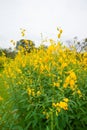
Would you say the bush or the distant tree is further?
the distant tree

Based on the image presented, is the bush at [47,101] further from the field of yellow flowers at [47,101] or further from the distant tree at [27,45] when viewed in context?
the distant tree at [27,45]

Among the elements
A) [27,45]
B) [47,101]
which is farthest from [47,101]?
[27,45]

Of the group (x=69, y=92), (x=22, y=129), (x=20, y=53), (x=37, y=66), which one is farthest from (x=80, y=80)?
(x=20, y=53)

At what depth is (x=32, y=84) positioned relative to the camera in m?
4.27

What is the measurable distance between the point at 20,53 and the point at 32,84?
1.51m

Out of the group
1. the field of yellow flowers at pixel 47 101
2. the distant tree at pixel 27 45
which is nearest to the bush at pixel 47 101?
the field of yellow flowers at pixel 47 101

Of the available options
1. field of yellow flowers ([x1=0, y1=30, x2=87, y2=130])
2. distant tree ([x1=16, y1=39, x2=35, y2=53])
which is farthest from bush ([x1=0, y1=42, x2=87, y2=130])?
distant tree ([x1=16, y1=39, x2=35, y2=53])

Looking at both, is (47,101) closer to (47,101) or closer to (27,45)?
(47,101)

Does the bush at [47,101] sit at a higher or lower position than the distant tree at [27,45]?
lower

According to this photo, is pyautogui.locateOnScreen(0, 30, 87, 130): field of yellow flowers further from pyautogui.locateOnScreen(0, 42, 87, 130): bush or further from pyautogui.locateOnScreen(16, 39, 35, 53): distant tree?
pyautogui.locateOnScreen(16, 39, 35, 53): distant tree

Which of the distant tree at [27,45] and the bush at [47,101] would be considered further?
the distant tree at [27,45]

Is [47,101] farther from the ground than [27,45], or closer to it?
closer to it

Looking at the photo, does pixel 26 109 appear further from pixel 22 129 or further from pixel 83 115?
pixel 83 115

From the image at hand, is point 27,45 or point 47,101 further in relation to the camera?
point 27,45
